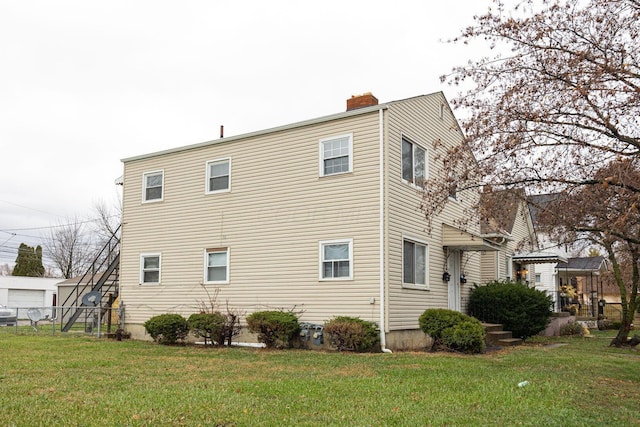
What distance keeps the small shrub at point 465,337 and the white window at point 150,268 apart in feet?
30.0

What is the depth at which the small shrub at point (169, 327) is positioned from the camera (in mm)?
15836

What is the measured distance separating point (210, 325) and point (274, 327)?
1958 mm

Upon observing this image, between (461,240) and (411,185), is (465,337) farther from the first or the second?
(411,185)

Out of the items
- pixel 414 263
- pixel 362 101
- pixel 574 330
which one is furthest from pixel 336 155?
pixel 574 330

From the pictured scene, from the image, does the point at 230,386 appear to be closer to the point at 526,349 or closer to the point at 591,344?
the point at 526,349

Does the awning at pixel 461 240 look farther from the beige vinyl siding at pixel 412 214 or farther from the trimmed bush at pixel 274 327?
the trimmed bush at pixel 274 327

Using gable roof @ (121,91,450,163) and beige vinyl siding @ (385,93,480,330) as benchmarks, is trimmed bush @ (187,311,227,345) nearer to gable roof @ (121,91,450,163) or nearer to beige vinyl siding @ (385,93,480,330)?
beige vinyl siding @ (385,93,480,330)

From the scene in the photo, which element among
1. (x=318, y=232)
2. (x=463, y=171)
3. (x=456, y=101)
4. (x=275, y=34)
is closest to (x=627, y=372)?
(x=463, y=171)

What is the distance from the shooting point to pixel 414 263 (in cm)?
1512

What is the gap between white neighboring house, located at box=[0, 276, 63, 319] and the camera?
4066cm

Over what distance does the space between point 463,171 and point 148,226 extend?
1178cm

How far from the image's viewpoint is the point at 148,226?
60.9ft

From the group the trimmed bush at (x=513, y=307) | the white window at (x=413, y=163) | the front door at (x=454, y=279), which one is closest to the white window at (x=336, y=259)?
the white window at (x=413, y=163)

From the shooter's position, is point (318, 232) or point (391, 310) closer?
point (391, 310)
